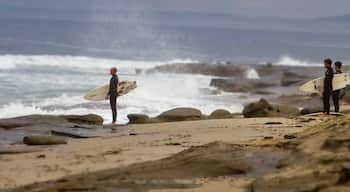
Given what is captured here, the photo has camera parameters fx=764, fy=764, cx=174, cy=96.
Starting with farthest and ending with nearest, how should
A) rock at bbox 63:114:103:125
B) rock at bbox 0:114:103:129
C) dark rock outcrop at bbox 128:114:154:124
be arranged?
dark rock outcrop at bbox 128:114:154:124 → rock at bbox 63:114:103:125 → rock at bbox 0:114:103:129

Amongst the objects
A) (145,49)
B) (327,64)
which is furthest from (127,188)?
(145,49)

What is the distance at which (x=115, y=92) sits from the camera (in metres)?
17.4

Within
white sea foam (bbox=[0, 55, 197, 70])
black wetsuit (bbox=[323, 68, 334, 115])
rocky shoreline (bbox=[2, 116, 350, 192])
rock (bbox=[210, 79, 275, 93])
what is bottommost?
rocky shoreline (bbox=[2, 116, 350, 192])

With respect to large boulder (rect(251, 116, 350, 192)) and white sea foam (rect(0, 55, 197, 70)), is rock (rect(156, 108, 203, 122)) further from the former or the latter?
white sea foam (rect(0, 55, 197, 70))

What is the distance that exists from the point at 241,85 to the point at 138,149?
21334 millimetres

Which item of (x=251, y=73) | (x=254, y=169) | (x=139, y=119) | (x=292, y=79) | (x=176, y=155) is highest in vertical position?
(x=251, y=73)

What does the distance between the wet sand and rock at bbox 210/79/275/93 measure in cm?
1587

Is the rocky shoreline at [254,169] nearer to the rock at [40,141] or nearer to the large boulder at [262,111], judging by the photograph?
the rock at [40,141]

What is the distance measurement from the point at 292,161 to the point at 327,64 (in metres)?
8.09

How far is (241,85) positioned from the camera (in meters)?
31.8

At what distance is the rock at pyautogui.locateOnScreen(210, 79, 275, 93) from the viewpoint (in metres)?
31.1

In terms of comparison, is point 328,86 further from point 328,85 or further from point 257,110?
point 257,110

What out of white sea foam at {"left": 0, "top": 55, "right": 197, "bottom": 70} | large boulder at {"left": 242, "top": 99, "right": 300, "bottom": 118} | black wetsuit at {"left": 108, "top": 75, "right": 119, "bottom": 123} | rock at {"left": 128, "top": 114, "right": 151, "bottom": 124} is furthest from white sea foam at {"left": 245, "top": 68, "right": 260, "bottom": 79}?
black wetsuit at {"left": 108, "top": 75, "right": 119, "bottom": 123}

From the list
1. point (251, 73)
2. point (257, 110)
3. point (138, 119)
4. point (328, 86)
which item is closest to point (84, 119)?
point (138, 119)
